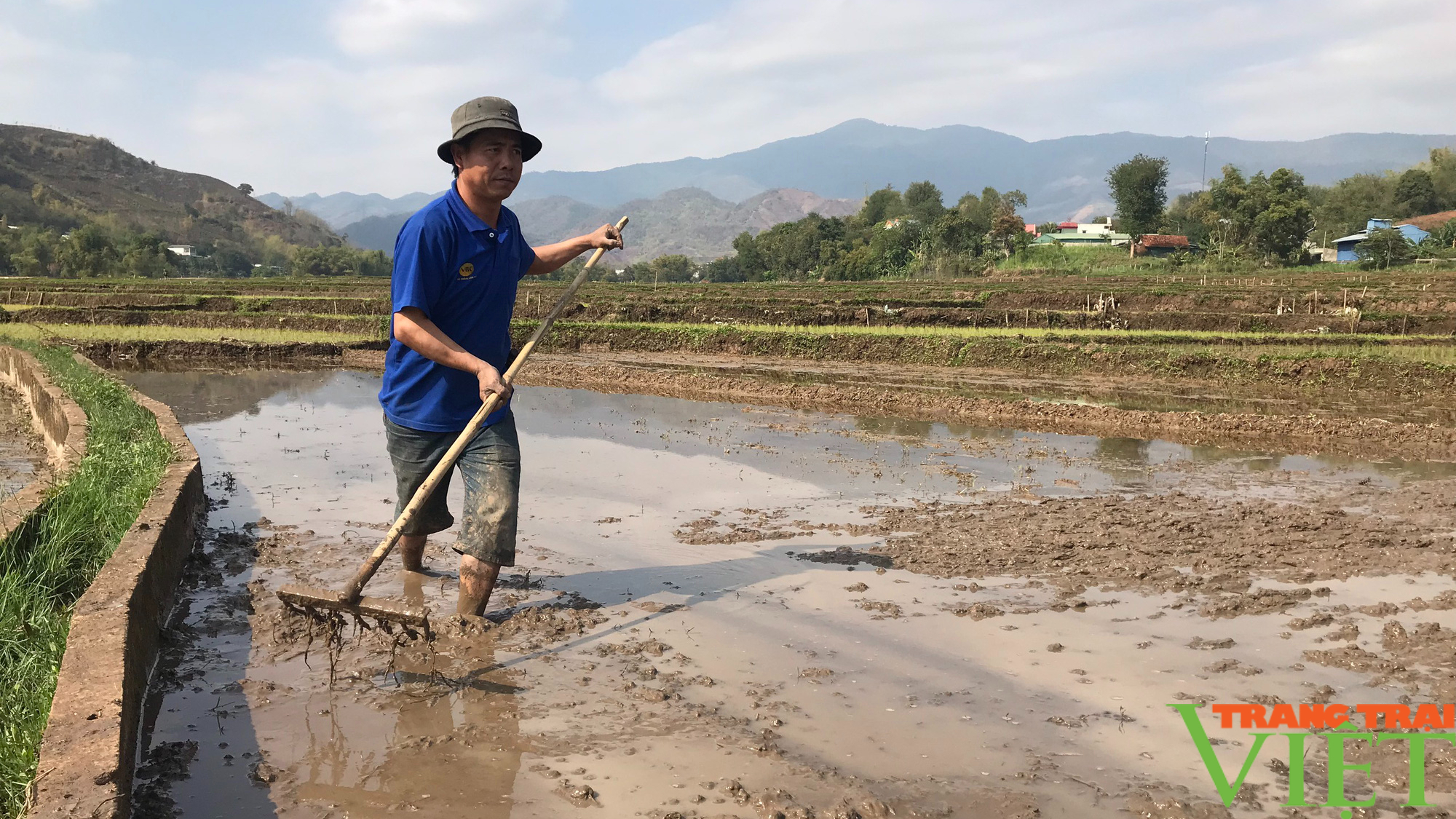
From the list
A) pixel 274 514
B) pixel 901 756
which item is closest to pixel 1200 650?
pixel 901 756

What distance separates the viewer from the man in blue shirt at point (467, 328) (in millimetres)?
3793

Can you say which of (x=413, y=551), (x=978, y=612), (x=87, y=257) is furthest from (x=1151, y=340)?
(x=87, y=257)

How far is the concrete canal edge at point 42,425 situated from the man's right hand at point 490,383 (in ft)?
7.18

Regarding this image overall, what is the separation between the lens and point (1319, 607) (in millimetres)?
4395

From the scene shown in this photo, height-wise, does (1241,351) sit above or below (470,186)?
below

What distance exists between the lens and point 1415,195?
82500 mm

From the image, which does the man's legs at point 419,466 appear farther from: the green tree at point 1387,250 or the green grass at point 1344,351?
the green tree at point 1387,250

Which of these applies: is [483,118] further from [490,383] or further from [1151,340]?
[1151,340]

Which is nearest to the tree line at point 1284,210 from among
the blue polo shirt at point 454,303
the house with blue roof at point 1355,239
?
the house with blue roof at point 1355,239

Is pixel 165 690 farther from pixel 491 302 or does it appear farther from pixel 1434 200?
pixel 1434 200

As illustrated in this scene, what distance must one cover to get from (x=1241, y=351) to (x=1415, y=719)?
15456 mm

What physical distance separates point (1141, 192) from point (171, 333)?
234 ft

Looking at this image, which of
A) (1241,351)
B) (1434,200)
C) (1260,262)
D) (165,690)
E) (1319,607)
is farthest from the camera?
(1434,200)

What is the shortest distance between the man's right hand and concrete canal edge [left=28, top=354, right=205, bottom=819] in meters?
1.32
